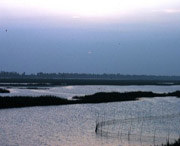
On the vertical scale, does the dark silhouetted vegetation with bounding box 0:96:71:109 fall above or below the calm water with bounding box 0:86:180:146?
above

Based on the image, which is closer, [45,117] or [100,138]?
[100,138]

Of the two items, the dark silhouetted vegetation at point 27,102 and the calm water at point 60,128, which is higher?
the dark silhouetted vegetation at point 27,102

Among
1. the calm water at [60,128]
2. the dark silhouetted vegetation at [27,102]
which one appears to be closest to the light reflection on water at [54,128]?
the calm water at [60,128]

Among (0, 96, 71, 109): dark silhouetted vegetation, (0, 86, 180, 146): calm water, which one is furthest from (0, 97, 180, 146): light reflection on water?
(0, 96, 71, 109): dark silhouetted vegetation

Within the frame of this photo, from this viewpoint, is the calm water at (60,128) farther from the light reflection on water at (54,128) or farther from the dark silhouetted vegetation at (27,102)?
the dark silhouetted vegetation at (27,102)

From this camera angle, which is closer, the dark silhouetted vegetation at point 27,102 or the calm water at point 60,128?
the calm water at point 60,128

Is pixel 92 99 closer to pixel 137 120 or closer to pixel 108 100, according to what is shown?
pixel 108 100

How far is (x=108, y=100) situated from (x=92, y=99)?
219cm

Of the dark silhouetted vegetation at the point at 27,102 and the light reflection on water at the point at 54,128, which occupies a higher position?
the dark silhouetted vegetation at the point at 27,102

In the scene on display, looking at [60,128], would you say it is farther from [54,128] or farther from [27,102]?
[27,102]

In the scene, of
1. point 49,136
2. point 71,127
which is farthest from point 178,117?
point 49,136

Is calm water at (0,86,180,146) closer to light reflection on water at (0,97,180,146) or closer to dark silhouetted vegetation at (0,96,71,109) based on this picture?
light reflection on water at (0,97,180,146)

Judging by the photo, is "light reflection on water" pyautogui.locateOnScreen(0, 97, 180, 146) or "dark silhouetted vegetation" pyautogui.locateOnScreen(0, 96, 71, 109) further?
"dark silhouetted vegetation" pyautogui.locateOnScreen(0, 96, 71, 109)

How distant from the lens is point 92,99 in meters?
50.1
